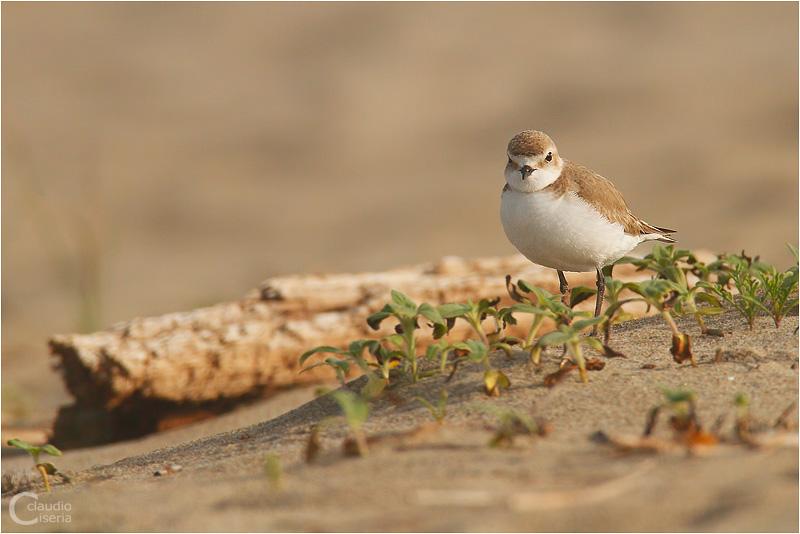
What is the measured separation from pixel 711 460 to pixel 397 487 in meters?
0.89

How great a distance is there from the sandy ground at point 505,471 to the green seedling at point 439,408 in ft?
0.12

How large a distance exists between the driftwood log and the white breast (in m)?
1.37

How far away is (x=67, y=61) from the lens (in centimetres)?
1365

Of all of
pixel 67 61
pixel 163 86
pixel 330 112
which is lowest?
pixel 330 112

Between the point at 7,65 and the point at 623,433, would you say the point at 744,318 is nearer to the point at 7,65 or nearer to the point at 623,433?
the point at 623,433

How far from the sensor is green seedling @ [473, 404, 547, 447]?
7.96ft

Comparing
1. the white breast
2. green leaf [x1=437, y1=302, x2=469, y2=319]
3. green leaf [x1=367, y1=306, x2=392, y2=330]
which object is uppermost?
the white breast

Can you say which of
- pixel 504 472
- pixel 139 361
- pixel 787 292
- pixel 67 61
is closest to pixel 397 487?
pixel 504 472

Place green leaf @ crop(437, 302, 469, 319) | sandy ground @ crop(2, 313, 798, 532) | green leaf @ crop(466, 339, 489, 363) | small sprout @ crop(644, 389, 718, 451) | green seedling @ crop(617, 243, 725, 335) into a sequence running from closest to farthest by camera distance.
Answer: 1. sandy ground @ crop(2, 313, 798, 532)
2. small sprout @ crop(644, 389, 718, 451)
3. green leaf @ crop(466, 339, 489, 363)
4. green leaf @ crop(437, 302, 469, 319)
5. green seedling @ crop(617, 243, 725, 335)

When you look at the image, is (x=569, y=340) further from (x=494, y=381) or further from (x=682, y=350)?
(x=682, y=350)

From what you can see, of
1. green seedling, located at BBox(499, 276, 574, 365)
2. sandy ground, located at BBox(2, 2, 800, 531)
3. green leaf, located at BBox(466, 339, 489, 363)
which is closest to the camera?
sandy ground, located at BBox(2, 2, 800, 531)

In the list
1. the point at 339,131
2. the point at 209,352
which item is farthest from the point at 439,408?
the point at 339,131

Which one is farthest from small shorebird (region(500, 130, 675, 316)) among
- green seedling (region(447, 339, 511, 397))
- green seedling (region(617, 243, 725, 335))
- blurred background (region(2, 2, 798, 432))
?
blurred background (region(2, 2, 798, 432))

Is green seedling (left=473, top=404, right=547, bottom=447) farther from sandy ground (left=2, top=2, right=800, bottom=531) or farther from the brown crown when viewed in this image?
the brown crown
